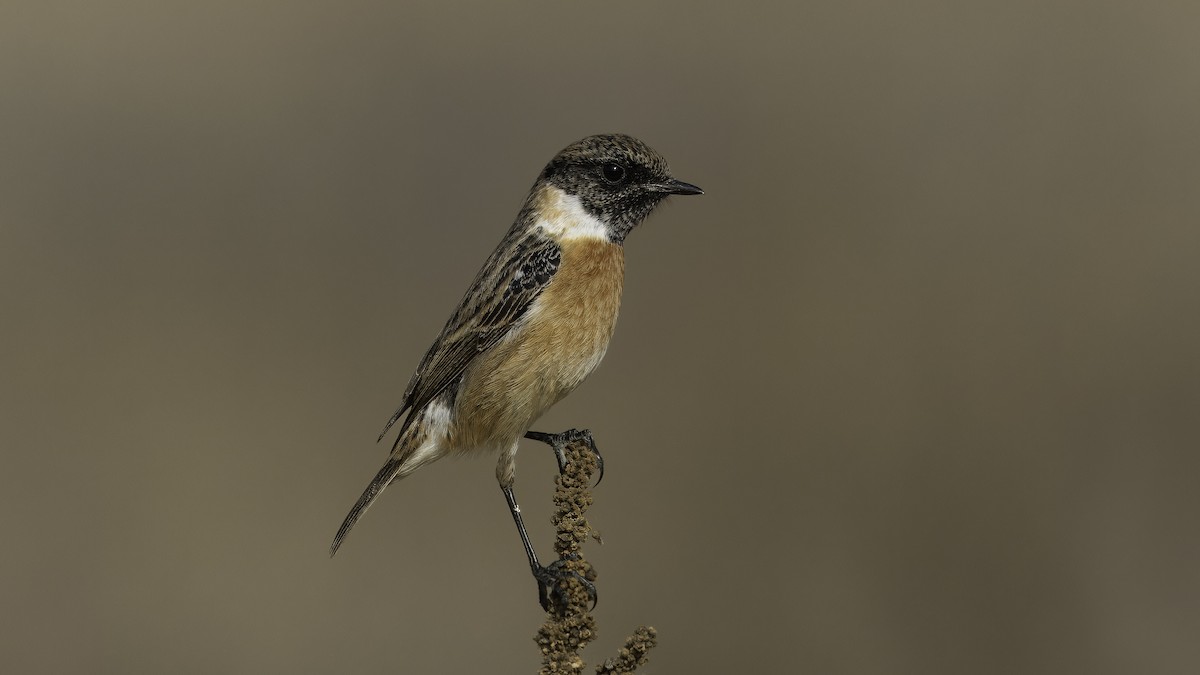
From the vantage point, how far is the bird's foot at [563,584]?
3.46m

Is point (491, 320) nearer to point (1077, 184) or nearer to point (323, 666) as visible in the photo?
point (323, 666)

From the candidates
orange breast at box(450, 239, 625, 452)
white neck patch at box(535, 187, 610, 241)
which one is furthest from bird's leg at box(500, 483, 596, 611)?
white neck patch at box(535, 187, 610, 241)

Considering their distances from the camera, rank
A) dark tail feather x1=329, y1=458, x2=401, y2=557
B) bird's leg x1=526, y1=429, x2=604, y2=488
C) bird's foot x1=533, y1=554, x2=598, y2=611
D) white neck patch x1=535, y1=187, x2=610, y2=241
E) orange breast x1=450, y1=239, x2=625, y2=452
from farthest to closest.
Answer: white neck patch x1=535, y1=187, x2=610, y2=241 → dark tail feather x1=329, y1=458, x2=401, y2=557 → orange breast x1=450, y1=239, x2=625, y2=452 → bird's leg x1=526, y1=429, x2=604, y2=488 → bird's foot x1=533, y1=554, x2=598, y2=611

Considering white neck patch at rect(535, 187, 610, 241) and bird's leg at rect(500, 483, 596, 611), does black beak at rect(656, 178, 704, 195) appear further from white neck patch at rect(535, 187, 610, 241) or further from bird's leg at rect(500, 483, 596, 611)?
bird's leg at rect(500, 483, 596, 611)

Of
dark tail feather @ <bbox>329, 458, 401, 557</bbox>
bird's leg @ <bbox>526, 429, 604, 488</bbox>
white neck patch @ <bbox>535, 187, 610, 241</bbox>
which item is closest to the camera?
bird's leg @ <bbox>526, 429, 604, 488</bbox>

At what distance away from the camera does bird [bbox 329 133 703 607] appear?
431cm

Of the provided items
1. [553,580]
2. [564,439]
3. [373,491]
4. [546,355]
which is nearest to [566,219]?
[546,355]

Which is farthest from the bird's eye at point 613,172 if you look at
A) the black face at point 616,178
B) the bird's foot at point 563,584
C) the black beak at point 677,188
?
the bird's foot at point 563,584

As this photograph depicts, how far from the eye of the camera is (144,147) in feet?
29.1

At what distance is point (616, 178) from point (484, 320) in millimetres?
716

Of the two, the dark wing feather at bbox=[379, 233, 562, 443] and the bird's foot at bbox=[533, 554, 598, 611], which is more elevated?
the dark wing feather at bbox=[379, 233, 562, 443]

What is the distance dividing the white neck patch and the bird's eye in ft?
0.51

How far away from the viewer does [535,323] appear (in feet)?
14.3

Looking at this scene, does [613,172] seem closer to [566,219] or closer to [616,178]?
[616,178]
